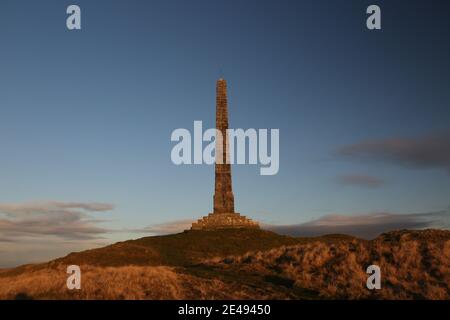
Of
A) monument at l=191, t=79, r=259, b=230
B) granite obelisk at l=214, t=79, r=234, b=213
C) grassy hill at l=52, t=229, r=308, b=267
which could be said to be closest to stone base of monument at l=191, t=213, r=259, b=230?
monument at l=191, t=79, r=259, b=230

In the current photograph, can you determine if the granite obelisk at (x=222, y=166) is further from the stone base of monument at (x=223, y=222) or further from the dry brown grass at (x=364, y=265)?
the dry brown grass at (x=364, y=265)

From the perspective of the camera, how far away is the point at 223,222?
51.8m

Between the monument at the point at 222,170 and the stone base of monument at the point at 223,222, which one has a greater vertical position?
the monument at the point at 222,170

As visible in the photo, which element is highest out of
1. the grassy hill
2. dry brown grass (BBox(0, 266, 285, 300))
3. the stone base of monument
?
the stone base of monument

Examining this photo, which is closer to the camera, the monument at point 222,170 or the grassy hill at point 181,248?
the grassy hill at point 181,248

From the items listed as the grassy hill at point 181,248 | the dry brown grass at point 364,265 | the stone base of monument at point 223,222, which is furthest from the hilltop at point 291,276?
the stone base of monument at point 223,222

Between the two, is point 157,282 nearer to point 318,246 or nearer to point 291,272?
point 291,272

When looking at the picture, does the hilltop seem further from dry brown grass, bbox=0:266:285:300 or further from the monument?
the monument

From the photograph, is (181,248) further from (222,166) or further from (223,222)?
(222,166)

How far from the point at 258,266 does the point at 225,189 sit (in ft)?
94.9

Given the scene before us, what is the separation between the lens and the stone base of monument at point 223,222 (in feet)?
169

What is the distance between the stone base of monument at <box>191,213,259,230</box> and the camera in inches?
2030

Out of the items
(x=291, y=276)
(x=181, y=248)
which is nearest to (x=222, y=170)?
(x=181, y=248)

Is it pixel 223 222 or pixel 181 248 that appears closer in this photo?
pixel 181 248
